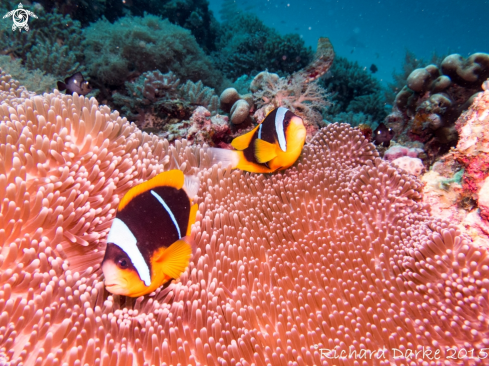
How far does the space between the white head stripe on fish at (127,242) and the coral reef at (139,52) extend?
265 inches

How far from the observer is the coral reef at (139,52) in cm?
700

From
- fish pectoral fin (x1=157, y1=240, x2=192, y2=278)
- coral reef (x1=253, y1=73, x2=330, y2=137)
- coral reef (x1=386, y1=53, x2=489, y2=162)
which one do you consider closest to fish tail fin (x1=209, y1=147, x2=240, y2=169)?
fish pectoral fin (x1=157, y1=240, x2=192, y2=278)

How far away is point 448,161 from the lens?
2.93m

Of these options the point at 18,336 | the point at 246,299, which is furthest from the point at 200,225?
the point at 18,336

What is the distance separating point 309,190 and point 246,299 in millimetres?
1097

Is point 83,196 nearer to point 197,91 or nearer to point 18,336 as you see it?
point 18,336

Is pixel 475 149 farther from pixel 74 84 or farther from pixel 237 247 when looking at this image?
pixel 74 84

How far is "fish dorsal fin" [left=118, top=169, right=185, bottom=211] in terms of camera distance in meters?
1.48

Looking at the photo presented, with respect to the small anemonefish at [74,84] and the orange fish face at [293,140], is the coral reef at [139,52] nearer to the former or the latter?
the small anemonefish at [74,84]

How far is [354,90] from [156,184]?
10.9 meters

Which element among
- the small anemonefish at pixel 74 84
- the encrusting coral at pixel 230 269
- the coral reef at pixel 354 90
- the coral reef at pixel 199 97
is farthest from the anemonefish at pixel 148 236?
the coral reef at pixel 354 90

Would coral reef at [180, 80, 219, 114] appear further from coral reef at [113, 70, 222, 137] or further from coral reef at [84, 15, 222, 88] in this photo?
coral reef at [84, 15, 222, 88]

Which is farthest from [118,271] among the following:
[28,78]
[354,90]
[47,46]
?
[354,90]

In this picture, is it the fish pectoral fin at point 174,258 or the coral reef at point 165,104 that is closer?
the fish pectoral fin at point 174,258
